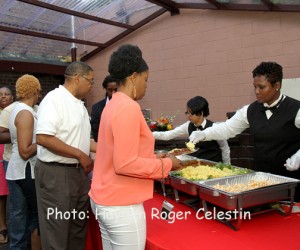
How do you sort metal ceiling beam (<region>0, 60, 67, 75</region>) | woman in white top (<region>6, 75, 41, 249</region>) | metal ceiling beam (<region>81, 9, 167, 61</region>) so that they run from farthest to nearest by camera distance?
metal ceiling beam (<region>0, 60, 67, 75</region>), metal ceiling beam (<region>81, 9, 167, 61</region>), woman in white top (<region>6, 75, 41, 249</region>)

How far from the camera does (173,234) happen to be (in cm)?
151

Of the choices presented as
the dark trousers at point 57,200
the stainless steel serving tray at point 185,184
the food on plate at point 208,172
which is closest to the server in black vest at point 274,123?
the food on plate at point 208,172

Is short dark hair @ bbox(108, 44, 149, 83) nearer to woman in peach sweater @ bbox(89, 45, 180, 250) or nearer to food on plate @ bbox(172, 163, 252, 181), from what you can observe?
woman in peach sweater @ bbox(89, 45, 180, 250)

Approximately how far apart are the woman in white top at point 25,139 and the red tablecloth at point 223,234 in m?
0.99

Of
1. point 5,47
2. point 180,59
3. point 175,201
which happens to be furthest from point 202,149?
point 5,47

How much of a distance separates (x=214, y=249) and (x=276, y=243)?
269 mm

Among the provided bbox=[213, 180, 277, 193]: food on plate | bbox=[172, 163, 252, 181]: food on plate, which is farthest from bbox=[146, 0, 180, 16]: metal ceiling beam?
bbox=[213, 180, 277, 193]: food on plate

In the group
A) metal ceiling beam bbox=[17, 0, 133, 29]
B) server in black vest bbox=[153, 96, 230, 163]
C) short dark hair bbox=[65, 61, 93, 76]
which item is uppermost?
metal ceiling beam bbox=[17, 0, 133, 29]

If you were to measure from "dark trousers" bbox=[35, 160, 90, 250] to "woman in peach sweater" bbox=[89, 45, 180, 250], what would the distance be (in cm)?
57

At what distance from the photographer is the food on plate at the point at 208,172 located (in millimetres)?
1855

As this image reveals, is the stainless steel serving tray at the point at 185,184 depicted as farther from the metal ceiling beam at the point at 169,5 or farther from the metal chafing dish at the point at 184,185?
the metal ceiling beam at the point at 169,5

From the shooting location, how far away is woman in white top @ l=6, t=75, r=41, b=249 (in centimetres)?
212

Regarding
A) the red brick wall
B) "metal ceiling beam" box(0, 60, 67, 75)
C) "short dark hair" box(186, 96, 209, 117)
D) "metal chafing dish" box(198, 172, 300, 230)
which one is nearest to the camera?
"metal chafing dish" box(198, 172, 300, 230)

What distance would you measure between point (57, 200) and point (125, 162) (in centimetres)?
83
